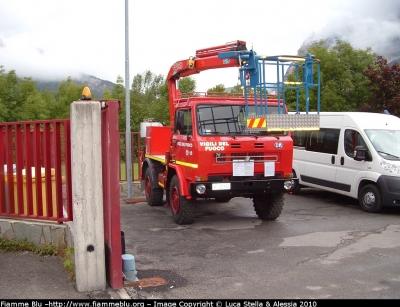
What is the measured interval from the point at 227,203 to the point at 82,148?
6.97 meters

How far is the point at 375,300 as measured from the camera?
4.83m

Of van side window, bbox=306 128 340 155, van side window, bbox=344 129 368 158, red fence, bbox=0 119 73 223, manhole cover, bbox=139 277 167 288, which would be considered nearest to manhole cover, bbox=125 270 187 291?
manhole cover, bbox=139 277 167 288

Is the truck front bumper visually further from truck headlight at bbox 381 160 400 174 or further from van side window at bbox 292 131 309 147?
van side window at bbox 292 131 309 147

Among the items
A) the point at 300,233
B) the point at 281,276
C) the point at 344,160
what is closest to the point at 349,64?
the point at 344,160

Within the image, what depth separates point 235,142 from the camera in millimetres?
8352

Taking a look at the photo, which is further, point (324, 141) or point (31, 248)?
point (324, 141)

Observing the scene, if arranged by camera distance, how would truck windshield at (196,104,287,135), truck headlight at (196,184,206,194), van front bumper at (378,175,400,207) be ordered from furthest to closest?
van front bumper at (378,175,400,207) → truck windshield at (196,104,287,135) → truck headlight at (196,184,206,194)

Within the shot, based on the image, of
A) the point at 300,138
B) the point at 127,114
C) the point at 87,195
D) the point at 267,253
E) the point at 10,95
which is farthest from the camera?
the point at 10,95

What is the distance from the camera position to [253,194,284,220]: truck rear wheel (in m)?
9.12

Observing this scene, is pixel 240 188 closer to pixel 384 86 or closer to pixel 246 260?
pixel 246 260

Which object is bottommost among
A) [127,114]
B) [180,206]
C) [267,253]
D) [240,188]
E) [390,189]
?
[267,253]

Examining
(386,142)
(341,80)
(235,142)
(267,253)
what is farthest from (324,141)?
(341,80)

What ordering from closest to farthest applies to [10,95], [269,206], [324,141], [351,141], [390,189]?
[269,206], [390,189], [351,141], [324,141], [10,95]

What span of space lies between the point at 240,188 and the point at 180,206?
4.10 feet
